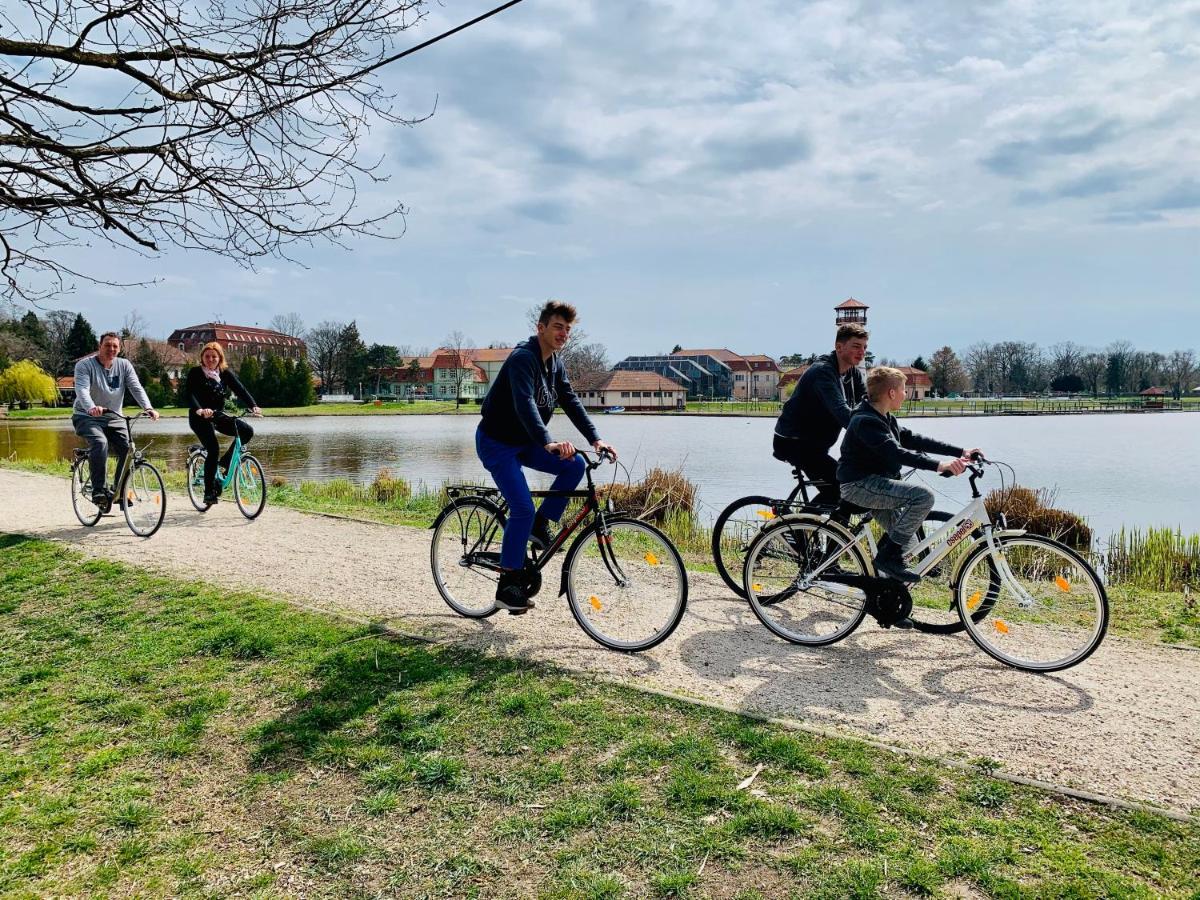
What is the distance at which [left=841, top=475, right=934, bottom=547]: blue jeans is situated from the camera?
4.71 m

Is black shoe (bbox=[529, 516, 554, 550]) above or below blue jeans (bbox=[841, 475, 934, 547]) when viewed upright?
below

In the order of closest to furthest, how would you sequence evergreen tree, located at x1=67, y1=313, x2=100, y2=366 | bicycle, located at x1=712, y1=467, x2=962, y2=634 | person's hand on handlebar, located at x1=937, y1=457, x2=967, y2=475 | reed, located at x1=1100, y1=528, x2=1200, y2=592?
1. person's hand on handlebar, located at x1=937, y1=457, x2=967, y2=475
2. bicycle, located at x1=712, y1=467, x2=962, y2=634
3. reed, located at x1=1100, y1=528, x2=1200, y2=592
4. evergreen tree, located at x1=67, y1=313, x2=100, y2=366

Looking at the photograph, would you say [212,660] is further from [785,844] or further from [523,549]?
[785,844]

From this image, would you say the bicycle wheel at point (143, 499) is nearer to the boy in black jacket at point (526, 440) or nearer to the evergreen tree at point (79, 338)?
the boy in black jacket at point (526, 440)

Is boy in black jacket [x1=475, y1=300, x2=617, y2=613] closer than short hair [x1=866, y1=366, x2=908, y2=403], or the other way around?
boy in black jacket [x1=475, y1=300, x2=617, y2=613]

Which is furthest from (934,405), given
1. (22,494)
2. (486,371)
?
(22,494)

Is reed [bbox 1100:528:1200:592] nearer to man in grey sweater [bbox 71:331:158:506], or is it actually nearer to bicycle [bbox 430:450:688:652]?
bicycle [bbox 430:450:688:652]

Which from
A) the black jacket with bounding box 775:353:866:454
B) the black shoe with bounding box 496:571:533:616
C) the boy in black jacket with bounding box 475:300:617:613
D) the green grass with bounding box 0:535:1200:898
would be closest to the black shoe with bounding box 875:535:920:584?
the black jacket with bounding box 775:353:866:454

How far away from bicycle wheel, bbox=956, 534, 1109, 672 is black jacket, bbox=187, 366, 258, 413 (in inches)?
323

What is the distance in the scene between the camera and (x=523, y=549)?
16.2 ft

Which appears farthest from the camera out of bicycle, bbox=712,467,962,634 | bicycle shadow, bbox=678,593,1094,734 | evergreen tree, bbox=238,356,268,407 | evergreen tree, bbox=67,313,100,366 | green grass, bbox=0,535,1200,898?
evergreen tree, bbox=67,313,100,366

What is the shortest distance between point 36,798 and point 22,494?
1140 centimetres

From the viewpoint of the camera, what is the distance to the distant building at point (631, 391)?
98.2 metres

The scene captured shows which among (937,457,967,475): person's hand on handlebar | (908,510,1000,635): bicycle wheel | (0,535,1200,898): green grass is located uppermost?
(937,457,967,475): person's hand on handlebar
